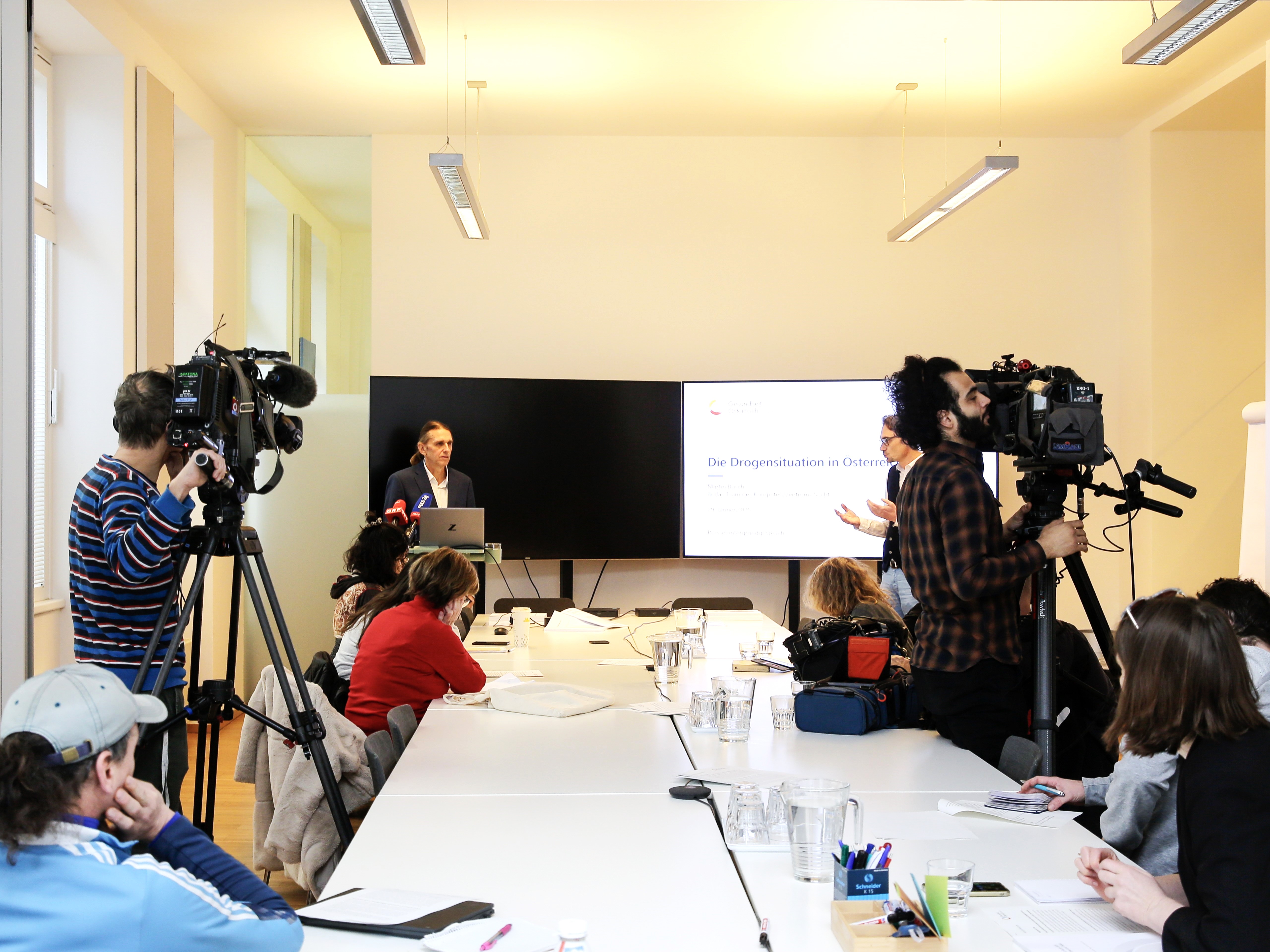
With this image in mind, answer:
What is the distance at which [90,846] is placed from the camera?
1259 millimetres

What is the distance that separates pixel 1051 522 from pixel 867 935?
162 centimetres

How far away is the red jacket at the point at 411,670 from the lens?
10.1 ft

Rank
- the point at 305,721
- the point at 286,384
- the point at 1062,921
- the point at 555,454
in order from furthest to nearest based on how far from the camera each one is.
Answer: the point at 555,454
the point at 286,384
the point at 305,721
the point at 1062,921

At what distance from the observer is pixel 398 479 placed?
5.88 m

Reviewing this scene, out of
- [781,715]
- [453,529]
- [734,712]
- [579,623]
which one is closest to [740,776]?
[734,712]

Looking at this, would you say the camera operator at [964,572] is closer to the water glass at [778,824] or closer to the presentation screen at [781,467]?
the water glass at [778,824]

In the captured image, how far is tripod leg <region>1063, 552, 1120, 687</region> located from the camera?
2824mm

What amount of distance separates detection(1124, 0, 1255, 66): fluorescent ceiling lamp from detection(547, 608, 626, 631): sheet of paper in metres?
3.04

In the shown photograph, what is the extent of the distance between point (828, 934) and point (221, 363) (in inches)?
74.2

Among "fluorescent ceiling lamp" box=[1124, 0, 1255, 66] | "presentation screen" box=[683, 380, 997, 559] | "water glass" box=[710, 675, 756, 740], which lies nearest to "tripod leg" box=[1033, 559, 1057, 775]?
"water glass" box=[710, 675, 756, 740]

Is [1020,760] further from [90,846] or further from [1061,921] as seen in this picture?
[90,846]

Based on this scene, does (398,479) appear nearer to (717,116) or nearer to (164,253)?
(164,253)

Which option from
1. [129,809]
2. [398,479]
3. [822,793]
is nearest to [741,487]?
[398,479]

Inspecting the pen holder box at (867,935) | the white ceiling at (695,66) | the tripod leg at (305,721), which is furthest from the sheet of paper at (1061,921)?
the white ceiling at (695,66)
